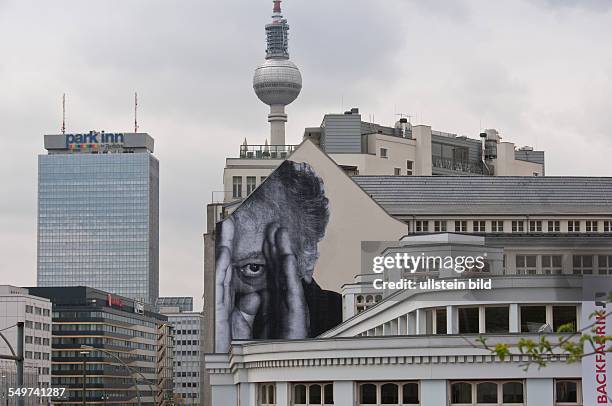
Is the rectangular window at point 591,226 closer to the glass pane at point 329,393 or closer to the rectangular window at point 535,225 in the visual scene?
the rectangular window at point 535,225

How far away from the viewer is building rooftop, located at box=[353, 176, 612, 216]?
146m

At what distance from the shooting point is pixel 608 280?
214 ft

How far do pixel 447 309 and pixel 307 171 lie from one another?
59.1 m

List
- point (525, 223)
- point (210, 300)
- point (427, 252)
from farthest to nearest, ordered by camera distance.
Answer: point (210, 300), point (525, 223), point (427, 252)

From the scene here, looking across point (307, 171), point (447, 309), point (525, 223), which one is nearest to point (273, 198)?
point (307, 171)

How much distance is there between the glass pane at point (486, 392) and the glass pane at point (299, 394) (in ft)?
26.9

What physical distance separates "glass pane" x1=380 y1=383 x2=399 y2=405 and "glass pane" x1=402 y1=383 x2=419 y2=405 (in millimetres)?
364

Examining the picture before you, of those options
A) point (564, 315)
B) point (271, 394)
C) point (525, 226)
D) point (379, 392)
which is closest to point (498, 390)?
point (379, 392)

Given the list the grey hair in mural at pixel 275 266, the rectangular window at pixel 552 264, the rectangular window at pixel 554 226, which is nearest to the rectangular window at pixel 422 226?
the rectangular window at pixel 554 226

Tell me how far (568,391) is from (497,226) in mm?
85179

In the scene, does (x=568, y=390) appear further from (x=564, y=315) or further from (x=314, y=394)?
(x=314, y=394)

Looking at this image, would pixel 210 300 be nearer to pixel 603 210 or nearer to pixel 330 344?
pixel 603 210

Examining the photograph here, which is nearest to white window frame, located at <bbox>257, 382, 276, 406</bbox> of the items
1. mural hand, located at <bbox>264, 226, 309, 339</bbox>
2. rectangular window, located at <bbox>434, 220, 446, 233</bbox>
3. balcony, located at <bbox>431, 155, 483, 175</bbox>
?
mural hand, located at <bbox>264, 226, 309, 339</bbox>

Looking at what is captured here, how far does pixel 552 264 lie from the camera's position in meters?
105
